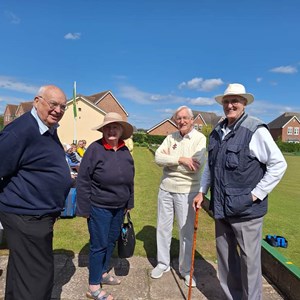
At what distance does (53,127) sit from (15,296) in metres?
1.42

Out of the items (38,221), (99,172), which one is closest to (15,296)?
(38,221)

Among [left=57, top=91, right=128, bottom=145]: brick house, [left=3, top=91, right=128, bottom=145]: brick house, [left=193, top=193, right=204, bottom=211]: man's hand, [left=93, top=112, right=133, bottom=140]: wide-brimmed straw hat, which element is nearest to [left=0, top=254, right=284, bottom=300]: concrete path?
[left=193, top=193, right=204, bottom=211]: man's hand

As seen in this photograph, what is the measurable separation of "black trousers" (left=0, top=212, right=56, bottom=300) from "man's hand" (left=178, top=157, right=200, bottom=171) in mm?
1721

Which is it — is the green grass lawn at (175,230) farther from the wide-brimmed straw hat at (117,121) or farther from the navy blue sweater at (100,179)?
the wide-brimmed straw hat at (117,121)

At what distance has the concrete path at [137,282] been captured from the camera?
324 centimetres

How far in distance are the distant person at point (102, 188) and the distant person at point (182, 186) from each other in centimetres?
63

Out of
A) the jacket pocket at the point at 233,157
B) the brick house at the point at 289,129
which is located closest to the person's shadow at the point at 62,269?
the jacket pocket at the point at 233,157

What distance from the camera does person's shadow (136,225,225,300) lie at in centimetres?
337

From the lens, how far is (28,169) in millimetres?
2240

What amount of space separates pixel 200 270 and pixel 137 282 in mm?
911

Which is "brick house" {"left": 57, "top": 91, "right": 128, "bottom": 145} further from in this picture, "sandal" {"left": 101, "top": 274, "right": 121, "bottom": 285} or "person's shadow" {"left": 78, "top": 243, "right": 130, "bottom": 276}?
"sandal" {"left": 101, "top": 274, "right": 121, "bottom": 285}

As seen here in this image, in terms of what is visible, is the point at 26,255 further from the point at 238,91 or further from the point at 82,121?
the point at 82,121

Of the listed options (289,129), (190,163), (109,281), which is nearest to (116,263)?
(109,281)

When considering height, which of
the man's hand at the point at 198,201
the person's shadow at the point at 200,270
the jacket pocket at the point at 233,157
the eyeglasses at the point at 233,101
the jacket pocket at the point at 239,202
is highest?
the eyeglasses at the point at 233,101
